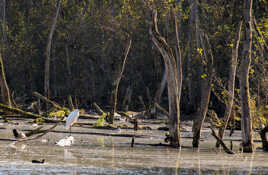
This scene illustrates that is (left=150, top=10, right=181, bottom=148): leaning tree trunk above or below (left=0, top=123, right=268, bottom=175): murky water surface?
above

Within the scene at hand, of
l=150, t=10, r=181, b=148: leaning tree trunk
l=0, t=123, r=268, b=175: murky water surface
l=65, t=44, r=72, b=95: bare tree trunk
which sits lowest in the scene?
l=65, t=44, r=72, b=95: bare tree trunk

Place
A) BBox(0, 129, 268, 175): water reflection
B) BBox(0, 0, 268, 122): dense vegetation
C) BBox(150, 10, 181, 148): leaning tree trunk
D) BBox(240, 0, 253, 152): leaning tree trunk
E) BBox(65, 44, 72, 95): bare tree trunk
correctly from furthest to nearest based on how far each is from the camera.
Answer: BBox(65, 44, 72, 95): bare tree trunk, BBox(0, 0, 268, 122): dense vegetation, BBox(150, 10, 181, 148): leaning tree trunk, BBox(240, 0, 253, 152): leaning tree trunk, BBox(0, 129, 268, 175): water reflection

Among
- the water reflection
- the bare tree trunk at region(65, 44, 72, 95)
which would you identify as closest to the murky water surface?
the water reflection

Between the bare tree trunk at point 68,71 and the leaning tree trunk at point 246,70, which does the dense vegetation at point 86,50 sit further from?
the leaning tree trunk at point 246,70

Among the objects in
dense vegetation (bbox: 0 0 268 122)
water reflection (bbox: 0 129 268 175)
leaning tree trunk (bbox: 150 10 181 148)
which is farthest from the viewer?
dense vegetation (bbox: 0 0 268 122)

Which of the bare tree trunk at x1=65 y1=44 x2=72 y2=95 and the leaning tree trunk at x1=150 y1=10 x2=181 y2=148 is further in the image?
the bare tree trunk at x1=65 y1=44 x2=72 y2=95

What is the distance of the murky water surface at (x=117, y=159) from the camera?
10.2 m

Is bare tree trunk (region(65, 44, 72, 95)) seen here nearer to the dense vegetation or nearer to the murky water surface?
the dense vegetation

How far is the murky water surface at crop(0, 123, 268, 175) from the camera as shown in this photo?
10.2 meters

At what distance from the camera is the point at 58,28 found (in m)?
41.1

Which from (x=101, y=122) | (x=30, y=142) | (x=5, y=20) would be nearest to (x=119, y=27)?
(x=5, y=20)

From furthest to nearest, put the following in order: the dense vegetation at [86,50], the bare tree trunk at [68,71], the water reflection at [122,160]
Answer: the bare tree trunk at [68,71]
the dense vegetation at [86,50]
the water reflection at [122,160]

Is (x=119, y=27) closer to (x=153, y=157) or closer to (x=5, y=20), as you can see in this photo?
(x=5, y=20)

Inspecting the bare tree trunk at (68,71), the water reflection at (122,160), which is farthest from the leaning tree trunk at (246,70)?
the bare tree trunk at (68,71)
